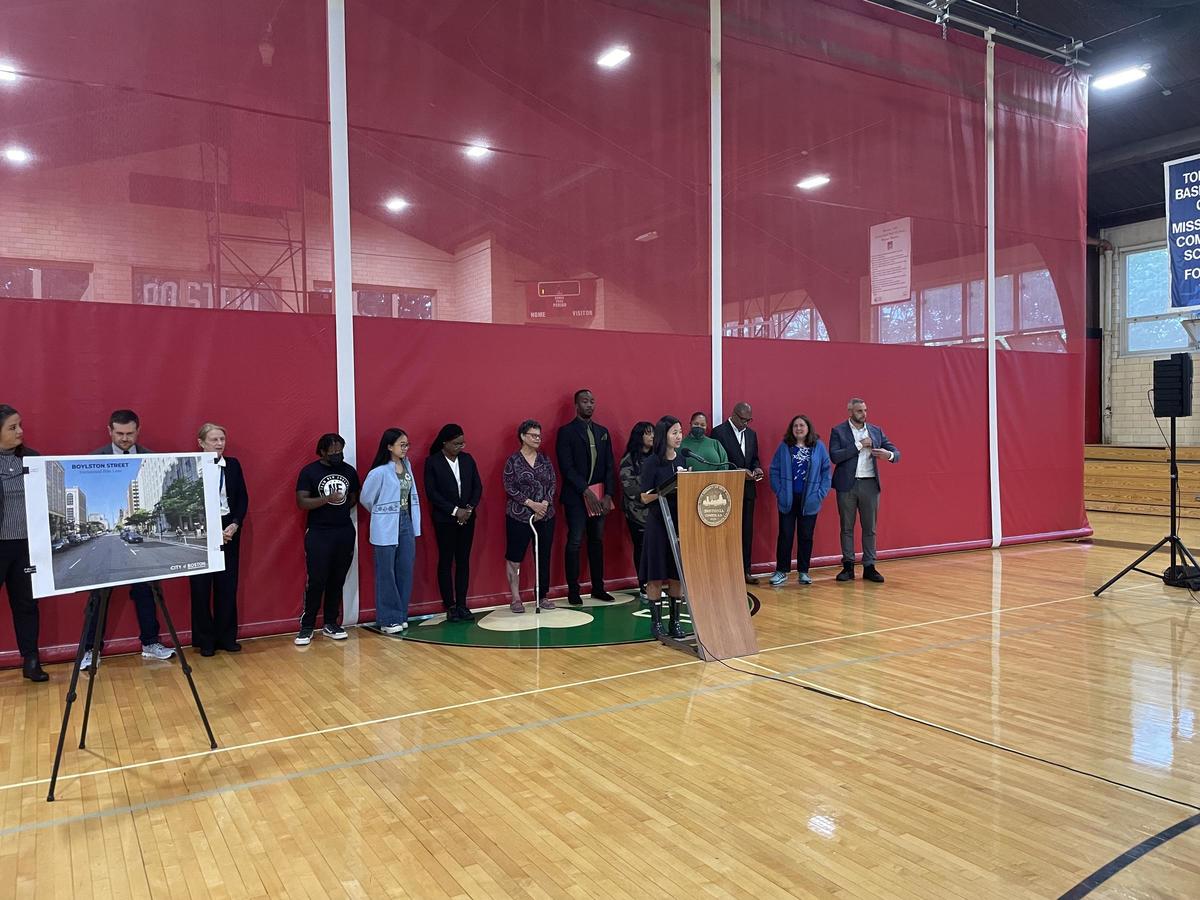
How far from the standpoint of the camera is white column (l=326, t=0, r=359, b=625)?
18.9ft

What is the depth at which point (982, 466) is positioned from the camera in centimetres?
936

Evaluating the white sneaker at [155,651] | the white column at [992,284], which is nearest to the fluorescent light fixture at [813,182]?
the white column at [992,284]

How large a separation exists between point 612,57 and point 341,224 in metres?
2.91

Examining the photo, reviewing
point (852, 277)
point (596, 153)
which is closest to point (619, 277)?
point (596, 153)

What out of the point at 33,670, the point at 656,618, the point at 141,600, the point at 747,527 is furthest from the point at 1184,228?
the point at 33,670

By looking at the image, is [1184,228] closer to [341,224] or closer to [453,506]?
[453,506]

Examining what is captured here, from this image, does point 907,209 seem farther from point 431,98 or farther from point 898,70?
point 431,98

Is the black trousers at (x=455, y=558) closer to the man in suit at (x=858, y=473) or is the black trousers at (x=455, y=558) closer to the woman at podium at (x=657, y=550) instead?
the woman at podium at (x=657, y=550)

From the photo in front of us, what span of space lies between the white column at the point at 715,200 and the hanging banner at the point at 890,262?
6.68ft

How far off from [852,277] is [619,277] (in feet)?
9.28

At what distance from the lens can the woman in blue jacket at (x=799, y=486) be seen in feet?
23.5

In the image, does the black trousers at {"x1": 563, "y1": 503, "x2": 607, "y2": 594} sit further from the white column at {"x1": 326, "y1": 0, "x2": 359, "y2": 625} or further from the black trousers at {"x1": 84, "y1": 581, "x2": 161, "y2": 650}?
the black trousers at {"x1": 84, "y1": 581, "x2": 161, "y2": 650}

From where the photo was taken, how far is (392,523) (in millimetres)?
5520

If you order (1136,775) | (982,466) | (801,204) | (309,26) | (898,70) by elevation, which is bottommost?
(1136,775)
